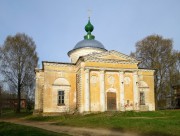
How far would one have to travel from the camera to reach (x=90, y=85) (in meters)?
24.0

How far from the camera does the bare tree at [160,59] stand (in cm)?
3141

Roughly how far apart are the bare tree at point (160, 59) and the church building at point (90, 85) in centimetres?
678

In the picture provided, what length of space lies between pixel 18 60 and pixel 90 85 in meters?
12.2

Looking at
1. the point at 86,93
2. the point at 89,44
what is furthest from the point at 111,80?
the point at 89,44

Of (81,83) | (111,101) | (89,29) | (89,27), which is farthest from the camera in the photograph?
(89,29)

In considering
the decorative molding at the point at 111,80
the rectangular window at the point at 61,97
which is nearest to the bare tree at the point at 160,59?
the decorative molding at the point at 111,80

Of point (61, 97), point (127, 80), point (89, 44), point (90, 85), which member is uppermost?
point (89, 44)

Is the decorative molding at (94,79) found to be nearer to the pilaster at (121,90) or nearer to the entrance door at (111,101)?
the entrance door at (111,101)

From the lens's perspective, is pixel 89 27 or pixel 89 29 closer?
pixel 89 27

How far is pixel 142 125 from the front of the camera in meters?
12.0

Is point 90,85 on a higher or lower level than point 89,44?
lower

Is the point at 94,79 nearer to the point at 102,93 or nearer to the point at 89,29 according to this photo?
the point at 102,93

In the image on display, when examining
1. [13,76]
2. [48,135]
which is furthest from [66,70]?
[48,135]

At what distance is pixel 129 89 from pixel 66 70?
23.6ft
